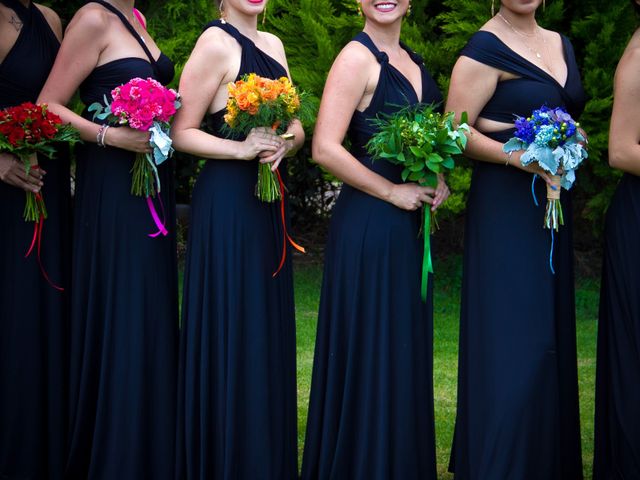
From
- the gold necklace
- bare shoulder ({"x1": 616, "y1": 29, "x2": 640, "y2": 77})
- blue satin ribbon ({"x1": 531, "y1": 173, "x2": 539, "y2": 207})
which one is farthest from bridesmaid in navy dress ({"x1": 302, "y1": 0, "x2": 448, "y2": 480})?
bare shoulder ({"x1": 616, "y1": 29, "x2": 640, "y2": 77})

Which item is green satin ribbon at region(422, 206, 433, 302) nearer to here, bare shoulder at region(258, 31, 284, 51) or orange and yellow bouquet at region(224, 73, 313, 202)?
orange and yellow bouquet at region(224, 73, 313, 202)

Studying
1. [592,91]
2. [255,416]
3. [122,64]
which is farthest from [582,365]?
[122,64]

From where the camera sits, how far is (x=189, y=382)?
5422mm

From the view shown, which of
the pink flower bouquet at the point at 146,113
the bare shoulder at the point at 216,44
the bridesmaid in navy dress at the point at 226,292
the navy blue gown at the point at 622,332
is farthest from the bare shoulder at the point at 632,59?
the pink flower bouquet at the point at 146,113

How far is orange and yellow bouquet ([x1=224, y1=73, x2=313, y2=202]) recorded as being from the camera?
5035 mm

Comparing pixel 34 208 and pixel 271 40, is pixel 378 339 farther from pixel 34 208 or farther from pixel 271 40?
pixel 34 208

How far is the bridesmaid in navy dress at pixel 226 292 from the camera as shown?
17.5ft

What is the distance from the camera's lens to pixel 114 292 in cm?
556

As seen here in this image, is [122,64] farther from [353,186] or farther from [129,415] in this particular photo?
[129,415]

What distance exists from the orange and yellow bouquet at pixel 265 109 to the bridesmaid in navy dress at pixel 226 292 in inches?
3.8

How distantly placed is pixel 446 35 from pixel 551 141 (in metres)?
6.15

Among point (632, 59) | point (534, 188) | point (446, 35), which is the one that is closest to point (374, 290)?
point (534, 188)

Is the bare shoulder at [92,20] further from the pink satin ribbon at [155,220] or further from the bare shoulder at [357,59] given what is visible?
the bare shoulder at [357,59]

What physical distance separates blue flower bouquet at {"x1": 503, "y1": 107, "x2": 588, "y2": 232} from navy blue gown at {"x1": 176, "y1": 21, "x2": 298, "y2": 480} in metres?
1.41
